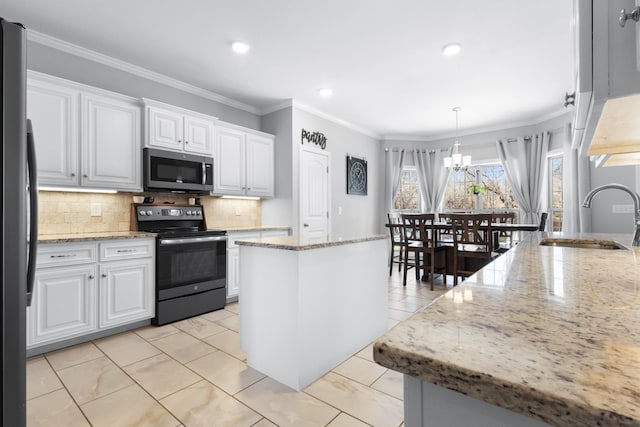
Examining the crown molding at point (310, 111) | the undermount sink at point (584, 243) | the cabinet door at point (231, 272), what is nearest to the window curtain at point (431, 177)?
the crown molding at point (310, 111)

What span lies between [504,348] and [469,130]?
6.64m

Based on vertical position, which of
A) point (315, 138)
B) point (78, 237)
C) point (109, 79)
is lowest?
point (78, 237)

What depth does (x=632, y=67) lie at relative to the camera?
0.72 m

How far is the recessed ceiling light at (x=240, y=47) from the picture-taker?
9.98ft

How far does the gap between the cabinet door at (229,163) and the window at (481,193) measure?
4.16 meters

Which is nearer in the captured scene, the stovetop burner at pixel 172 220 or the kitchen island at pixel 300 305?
the kitchen island at pixel 300 305

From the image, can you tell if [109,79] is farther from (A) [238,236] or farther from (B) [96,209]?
(A) [238,236]

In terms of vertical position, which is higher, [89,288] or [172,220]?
[172,220]

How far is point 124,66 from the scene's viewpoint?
11.1 ft

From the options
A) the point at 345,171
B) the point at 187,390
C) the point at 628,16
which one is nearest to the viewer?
the point at 628,16

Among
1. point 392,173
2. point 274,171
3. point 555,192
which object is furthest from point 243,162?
point 555,192

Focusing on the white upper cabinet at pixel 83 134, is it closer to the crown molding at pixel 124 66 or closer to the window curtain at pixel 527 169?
the crown molding at pixel 124 66

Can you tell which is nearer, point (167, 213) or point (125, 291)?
point (125, 291)

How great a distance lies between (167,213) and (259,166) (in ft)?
4.66
